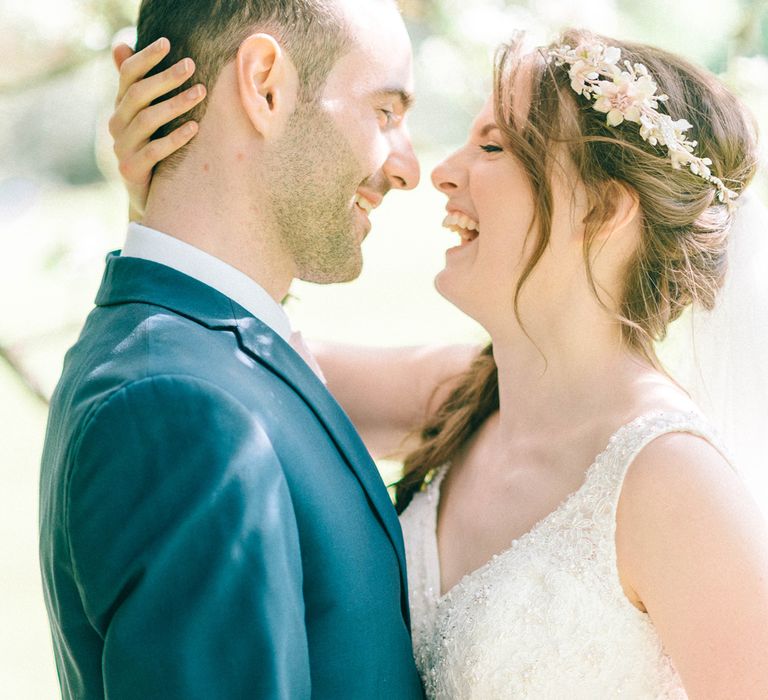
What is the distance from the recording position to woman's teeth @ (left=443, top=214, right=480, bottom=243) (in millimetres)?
2617

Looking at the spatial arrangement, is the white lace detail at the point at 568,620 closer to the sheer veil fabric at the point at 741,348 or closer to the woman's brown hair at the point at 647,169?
the woman's brown hair at the point at 647,169

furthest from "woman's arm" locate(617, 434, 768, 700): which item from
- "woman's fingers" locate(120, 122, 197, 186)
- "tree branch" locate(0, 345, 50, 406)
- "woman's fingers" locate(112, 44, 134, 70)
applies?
"tree branch" locate(0, 345, 50, 406)

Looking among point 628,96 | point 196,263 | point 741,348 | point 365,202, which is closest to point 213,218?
point 196,263

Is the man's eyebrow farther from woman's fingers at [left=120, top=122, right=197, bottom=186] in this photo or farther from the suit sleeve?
the suit sleeve

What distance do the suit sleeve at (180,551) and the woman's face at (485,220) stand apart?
1109 millimetres

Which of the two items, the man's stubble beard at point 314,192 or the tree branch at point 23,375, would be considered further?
the tree branch at point 23,375

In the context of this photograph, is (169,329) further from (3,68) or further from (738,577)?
(3,68)

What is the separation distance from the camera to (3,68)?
11.3ft

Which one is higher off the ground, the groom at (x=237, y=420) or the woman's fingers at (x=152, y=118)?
the woman's fingers at (x=152, y=118)

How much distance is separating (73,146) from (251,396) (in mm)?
2186

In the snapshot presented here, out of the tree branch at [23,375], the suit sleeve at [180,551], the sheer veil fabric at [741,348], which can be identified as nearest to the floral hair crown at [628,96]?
the sheer veil fabric at [741,348]

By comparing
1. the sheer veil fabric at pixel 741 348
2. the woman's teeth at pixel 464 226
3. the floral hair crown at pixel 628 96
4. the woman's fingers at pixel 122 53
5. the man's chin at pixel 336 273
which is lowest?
the sheer veil fabric at pixel 741 348

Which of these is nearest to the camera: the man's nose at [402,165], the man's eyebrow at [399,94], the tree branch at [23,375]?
the man's eyebrow at [399,94]

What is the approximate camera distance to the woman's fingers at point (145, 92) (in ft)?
6.60
